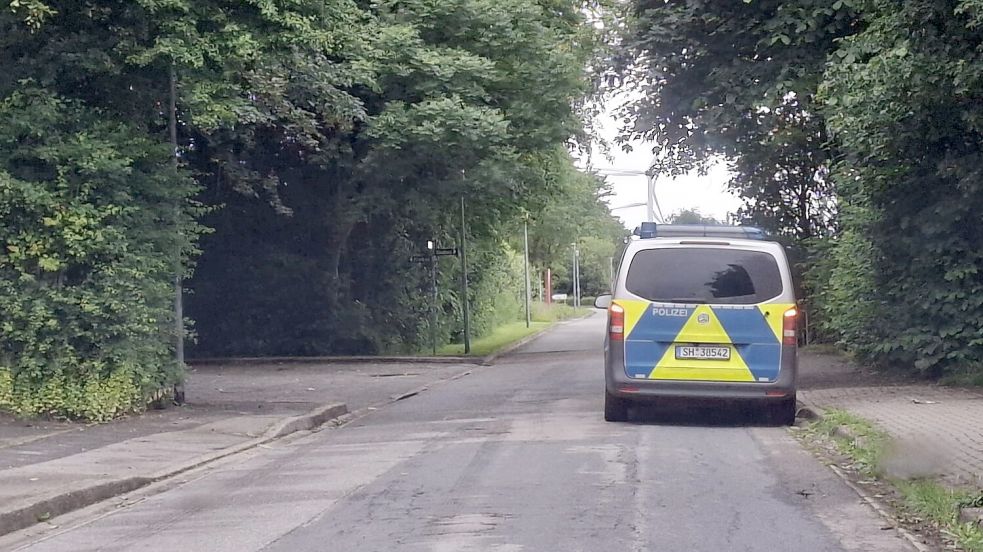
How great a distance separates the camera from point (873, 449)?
11.3 meters

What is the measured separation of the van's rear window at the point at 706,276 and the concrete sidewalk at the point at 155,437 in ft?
15.1

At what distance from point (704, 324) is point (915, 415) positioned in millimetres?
2423

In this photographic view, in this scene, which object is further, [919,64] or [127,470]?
[919,64]

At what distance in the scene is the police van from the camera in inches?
533

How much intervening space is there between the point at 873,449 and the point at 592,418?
434 centimetres

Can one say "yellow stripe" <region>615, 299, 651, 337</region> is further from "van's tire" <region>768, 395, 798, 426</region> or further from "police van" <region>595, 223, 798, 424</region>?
"van's tire" <region>768, 395, 798, 426</region>

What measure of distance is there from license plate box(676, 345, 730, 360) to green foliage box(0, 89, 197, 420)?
640cm

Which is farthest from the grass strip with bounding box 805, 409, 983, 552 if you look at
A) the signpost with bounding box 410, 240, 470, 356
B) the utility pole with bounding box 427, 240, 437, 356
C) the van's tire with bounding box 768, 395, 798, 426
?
the utility pole with bounding box 427, 240, 437, 356

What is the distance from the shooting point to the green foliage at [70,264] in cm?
1455

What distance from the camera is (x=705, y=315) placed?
13.6m

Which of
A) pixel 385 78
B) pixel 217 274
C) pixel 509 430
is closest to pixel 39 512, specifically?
pixel 509 430

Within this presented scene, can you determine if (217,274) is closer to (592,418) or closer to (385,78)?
(385,78)

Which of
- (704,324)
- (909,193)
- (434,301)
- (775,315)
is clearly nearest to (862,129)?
(909,193)

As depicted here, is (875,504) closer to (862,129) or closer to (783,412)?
(783,412)
